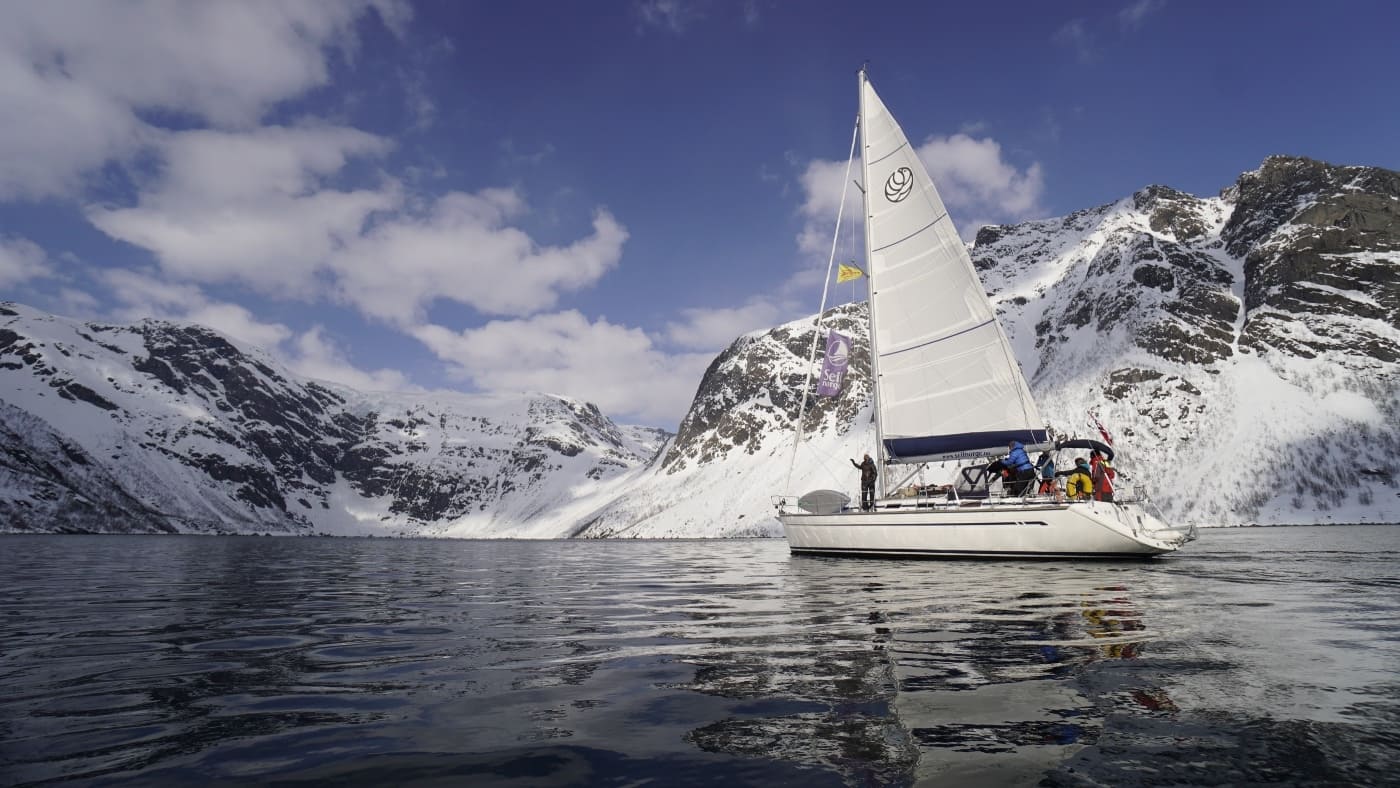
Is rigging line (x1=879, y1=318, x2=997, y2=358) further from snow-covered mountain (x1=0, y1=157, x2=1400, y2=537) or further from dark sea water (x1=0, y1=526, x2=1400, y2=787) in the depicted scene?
snow-covered mountain (x1=0, y1=157, x2=1400, y2=537)

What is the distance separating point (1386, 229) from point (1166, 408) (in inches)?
2316

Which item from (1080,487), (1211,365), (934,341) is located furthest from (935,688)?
(1211,365)

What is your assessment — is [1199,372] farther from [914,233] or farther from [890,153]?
[914,233]

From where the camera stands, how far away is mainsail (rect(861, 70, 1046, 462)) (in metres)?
25.5

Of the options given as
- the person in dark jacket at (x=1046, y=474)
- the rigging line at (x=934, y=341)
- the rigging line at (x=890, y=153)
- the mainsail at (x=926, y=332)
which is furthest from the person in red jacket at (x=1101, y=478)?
the rigging line at (x=890, y=153)

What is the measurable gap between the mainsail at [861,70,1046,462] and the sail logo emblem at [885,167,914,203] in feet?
0.13

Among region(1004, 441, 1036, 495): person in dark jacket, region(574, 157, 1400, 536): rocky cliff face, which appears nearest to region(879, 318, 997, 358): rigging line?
region(1004, 441, 1036, 495): person in dark jacket

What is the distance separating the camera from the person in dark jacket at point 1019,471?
2320 centimetres

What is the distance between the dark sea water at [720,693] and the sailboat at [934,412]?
1014 cm

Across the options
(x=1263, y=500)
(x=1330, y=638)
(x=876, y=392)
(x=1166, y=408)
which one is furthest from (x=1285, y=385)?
(x=1330, y=638)

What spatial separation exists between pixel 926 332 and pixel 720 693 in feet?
76.8

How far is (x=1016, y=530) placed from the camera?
21.9 m

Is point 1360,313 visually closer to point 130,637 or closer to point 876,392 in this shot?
point 876,392

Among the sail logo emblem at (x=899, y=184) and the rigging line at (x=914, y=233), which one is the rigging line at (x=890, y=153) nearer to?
the sail logo emblem at (x=899, y=184)
